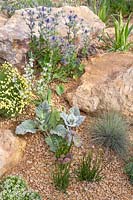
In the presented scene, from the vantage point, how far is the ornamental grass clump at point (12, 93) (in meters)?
4.87

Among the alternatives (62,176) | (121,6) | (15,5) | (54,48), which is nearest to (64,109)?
(54,48)

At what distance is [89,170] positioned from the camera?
4.45 meters

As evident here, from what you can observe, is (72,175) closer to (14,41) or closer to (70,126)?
(70,126)

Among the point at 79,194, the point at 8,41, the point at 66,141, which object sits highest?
the point at 8,41

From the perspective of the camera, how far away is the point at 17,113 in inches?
195

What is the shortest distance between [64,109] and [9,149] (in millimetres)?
892

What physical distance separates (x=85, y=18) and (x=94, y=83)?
135 centimetres

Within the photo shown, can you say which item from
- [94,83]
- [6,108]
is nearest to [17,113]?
[6,108]

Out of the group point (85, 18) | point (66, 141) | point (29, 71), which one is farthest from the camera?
point (85, 18)

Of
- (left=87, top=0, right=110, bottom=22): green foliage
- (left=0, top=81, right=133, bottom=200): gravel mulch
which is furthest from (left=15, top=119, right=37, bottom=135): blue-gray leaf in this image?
(left=87, top=0, right=110, bottom=22): green foliage

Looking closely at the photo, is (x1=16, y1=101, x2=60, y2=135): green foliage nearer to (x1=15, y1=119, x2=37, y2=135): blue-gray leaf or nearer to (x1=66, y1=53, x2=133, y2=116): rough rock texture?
(x1=15, y1=119, x2=37, y2=135): blue-gray leaf

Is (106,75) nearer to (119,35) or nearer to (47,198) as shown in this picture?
(119,35)

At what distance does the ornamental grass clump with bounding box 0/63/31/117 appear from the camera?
487 cm

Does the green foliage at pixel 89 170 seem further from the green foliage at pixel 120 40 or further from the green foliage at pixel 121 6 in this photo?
the green foliage at pixel 121 6
